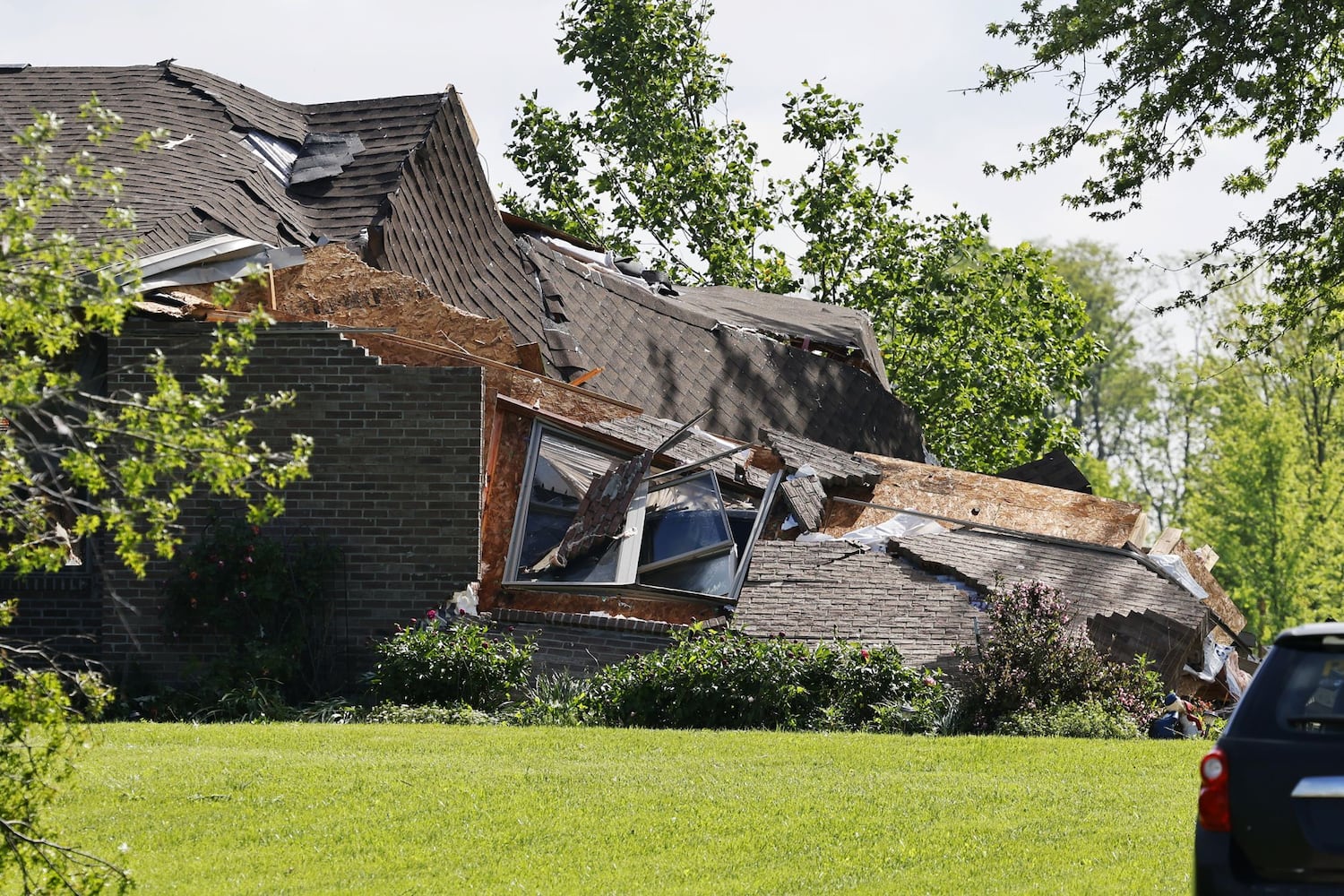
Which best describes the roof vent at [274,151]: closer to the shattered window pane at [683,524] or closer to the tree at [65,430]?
the shattered window pane at [683,524]

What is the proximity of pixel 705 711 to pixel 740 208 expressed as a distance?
20.9 metres

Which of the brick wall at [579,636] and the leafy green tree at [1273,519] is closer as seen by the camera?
the brick wall at [579,636]

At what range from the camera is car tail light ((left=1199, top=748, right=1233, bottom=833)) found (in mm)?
5004

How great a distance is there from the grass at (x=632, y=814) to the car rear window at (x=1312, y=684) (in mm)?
1910

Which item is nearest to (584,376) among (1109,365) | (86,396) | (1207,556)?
(1207,556)

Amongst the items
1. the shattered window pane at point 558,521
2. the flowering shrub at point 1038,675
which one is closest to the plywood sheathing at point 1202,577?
the flowering shrub at point 1038,675

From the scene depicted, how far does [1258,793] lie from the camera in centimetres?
493

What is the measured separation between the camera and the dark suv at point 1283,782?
483 centimetres

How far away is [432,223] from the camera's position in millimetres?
17750

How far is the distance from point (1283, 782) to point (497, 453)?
1004 centimetres

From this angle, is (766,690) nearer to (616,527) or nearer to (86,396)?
(616,527)

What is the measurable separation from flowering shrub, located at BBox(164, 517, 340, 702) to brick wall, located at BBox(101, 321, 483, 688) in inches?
12.8

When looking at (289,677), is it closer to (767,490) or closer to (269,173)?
(767,490)

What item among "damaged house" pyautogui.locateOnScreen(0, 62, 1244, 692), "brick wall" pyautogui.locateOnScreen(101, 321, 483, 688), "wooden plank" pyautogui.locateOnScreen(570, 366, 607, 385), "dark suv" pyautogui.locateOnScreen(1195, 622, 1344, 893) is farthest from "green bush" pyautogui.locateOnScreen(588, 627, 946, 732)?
"dark suv" pyautogui.locateOnScreen(1195, 622, 1344, 893)
